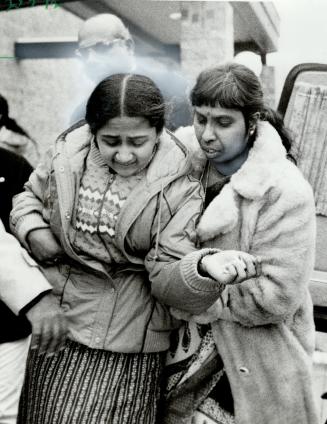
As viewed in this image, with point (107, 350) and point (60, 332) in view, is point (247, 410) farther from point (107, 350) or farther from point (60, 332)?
point (60, 332)

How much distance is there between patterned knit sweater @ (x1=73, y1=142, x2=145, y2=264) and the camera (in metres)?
1.36

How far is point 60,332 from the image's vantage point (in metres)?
1.35

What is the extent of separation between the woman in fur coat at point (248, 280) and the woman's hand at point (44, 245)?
1.20ft

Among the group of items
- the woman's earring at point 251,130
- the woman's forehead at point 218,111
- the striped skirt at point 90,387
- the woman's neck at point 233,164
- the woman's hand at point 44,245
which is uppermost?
the woman's forehead at point 218,111

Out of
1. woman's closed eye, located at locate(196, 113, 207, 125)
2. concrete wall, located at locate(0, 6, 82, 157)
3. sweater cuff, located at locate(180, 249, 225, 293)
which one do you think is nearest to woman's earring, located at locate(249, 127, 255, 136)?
woman's closed eye, located at locate(196, 113, 207, 125)

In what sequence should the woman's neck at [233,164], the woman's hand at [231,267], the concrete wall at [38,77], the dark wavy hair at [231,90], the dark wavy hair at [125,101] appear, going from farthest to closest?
the concrete wall at [38,77] → the woman's neck at [233,164] → the dark wavy hair at [231,90] → the dark wavy hair at [125,101] → the woman's hand at [231,267]

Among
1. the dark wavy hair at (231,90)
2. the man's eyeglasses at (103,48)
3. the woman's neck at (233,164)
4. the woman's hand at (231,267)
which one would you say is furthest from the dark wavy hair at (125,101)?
the man's eyeglasses at (103,48)

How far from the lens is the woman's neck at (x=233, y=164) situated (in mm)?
1474

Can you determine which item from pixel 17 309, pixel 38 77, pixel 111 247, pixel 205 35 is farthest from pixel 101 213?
pixel 38 77

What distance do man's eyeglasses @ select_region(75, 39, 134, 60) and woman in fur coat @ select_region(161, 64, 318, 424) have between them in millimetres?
486

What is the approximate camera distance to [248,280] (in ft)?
4.59

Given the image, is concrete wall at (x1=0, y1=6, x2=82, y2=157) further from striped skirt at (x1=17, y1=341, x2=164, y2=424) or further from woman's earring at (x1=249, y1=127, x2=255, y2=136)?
striped skirt at (x1=17, y1=341, x2=164, y2=424)

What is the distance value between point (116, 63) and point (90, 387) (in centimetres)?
107

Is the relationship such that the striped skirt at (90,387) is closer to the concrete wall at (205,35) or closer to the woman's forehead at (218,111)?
the woman's forehead at (218,111)
